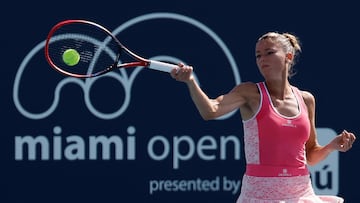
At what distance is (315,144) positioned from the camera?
4262mm

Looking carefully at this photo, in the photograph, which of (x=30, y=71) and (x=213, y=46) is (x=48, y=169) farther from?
(x=213, y=46)

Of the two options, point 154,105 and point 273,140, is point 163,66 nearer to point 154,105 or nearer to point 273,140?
point 273,140

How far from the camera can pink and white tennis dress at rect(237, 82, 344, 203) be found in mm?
3863

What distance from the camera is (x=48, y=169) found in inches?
237

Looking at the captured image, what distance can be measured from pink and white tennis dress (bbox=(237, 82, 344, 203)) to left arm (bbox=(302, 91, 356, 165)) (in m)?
0.20

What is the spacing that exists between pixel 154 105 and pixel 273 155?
2.28 m

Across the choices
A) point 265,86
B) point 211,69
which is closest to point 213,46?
point 211,69

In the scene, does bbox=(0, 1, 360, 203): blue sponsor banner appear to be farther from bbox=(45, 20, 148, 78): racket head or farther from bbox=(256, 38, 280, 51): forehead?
bbox=(256, 38, 280, 51): forehead

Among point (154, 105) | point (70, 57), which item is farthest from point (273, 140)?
point (154, 105)

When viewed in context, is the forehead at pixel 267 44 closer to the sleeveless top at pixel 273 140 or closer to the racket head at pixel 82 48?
the sleeveless top at pixel 273 140

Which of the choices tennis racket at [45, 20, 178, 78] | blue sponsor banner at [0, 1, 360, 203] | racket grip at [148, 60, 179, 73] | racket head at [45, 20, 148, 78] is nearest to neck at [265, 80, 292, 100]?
racket grip at [148, 60, 179, 73]

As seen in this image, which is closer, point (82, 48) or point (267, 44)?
point (267, 44)

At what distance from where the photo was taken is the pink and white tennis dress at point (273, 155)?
3.86 m

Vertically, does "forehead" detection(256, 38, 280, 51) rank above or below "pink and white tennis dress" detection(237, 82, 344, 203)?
above
